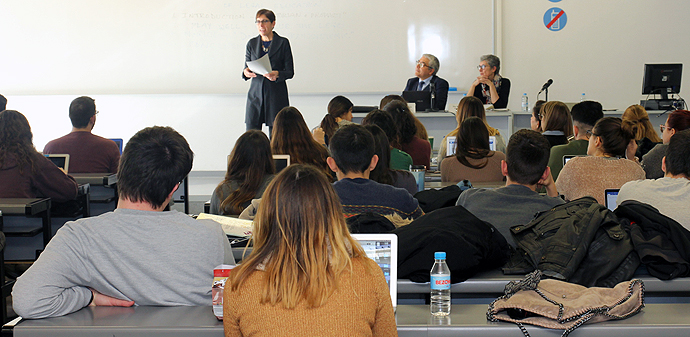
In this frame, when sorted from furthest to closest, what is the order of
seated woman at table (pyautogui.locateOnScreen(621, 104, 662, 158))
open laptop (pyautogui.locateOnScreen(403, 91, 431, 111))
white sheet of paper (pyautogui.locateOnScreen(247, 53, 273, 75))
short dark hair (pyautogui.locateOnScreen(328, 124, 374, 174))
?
open laptop (pyautogui.locateOnScreen(403, 91, 431, 111))
white sheet of paper (pyautogui.locateOnScreen(247, 53, 273, 75))
seated woman at table (pyautogui.locateOnScreen(621, 104, 662, 158))
short dark hair (pyautogui.locateOnScreen(328, 124, 374, 174))

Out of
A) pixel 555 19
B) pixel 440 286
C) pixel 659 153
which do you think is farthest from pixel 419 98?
pixel 440 286

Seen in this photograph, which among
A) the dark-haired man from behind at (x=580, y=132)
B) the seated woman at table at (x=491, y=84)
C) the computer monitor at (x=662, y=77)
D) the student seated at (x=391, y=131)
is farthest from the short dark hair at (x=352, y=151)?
the computer monitor at (x=662, y=77)

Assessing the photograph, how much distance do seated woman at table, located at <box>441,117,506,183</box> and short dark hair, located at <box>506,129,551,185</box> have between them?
1.35 meters

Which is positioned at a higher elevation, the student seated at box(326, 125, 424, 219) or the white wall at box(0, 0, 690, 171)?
the white wall at box(0, 0, 690, 171)

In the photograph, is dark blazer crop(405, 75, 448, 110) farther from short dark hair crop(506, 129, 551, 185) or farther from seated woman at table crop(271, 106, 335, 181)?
short dark hair crop(506, 129, 551, 185)

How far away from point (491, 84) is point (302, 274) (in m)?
6.04

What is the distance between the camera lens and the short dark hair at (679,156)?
2.55 metres

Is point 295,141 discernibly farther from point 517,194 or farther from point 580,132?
point 580,132

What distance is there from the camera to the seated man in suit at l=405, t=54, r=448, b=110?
6953 millimetres

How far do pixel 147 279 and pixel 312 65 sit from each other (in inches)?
247

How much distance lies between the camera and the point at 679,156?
8.43ft

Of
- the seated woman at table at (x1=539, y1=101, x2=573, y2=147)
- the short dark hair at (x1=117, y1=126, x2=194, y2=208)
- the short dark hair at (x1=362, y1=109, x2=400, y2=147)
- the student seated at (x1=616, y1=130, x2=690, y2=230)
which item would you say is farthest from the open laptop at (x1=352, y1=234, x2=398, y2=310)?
the seated woman at table at (x1=539, y1=101, x2=573, y2=147)

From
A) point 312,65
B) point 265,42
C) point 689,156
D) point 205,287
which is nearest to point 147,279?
point 205,287

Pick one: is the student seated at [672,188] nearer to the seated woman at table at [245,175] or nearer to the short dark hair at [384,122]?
the seated woman at table at [245,175]
